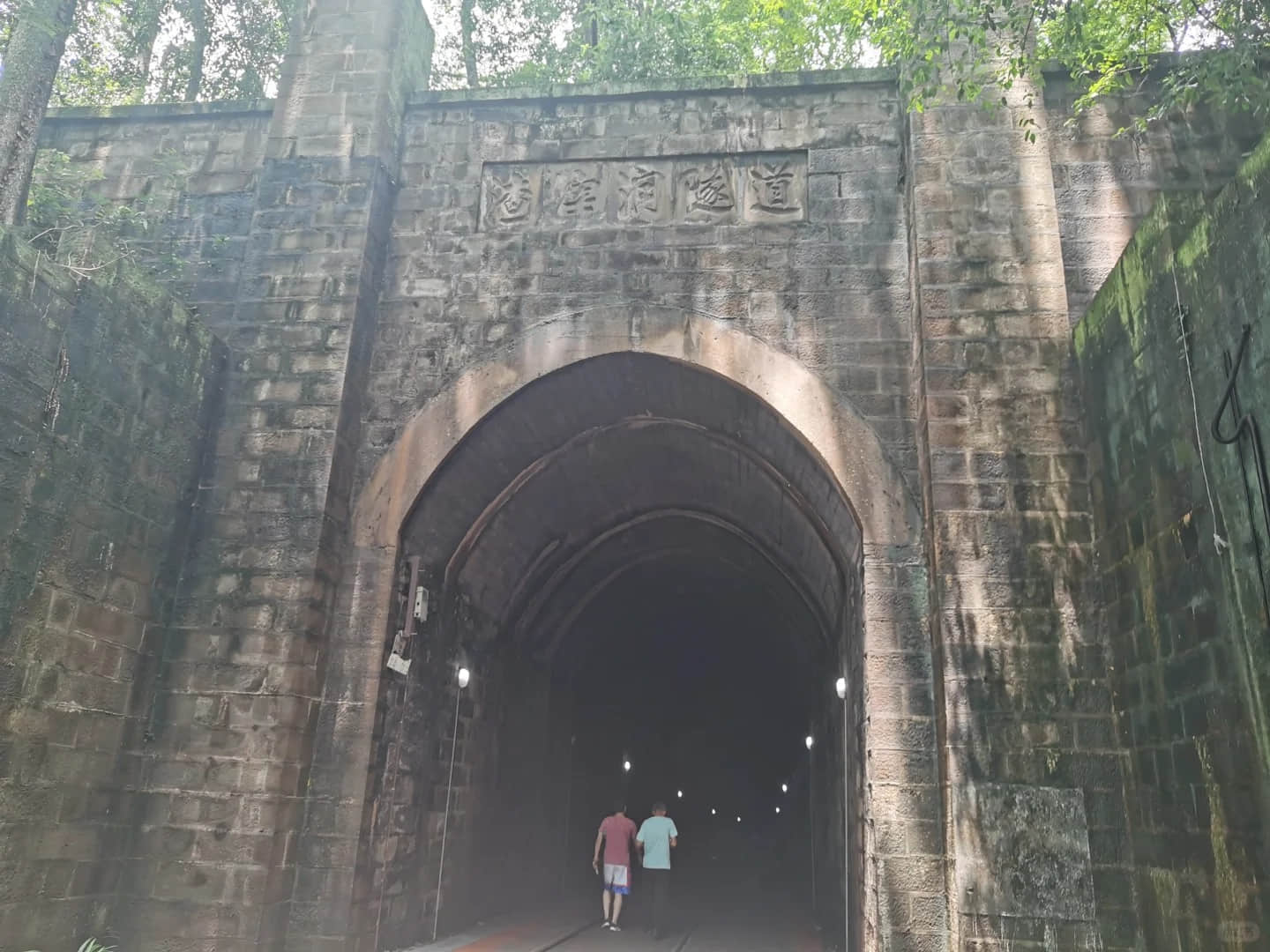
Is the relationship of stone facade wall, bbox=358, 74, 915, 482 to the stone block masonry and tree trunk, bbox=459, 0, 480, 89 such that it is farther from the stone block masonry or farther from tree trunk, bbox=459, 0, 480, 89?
tree trunk, bbox=459, 0, 480, 89

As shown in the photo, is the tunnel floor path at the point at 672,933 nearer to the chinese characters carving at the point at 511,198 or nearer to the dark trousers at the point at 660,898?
the dark trousers at the point at 660,898

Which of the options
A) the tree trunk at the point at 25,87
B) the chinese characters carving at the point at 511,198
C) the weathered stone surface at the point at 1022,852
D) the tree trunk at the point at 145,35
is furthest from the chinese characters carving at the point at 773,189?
the tree trunk at the point at 145,35

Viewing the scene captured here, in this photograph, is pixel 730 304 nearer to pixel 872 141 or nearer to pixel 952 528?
pixel 872 141

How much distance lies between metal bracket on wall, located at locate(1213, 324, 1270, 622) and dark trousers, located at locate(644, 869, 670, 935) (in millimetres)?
7056

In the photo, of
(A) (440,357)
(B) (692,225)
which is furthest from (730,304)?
(A) (440,357)

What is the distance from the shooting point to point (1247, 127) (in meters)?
6.90

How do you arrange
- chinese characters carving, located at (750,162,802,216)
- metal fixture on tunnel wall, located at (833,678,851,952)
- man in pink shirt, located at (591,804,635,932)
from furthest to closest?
1. man in pink shirt, located at (591,804,635,932)
2. chinese characters carving, located at (750,162,802,216)
3. metal fixture on tunnel wall, located at (833,678,851,952)

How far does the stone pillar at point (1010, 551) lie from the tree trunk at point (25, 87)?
6.50m

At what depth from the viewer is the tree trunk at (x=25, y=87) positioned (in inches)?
261

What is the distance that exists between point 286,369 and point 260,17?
9764mm

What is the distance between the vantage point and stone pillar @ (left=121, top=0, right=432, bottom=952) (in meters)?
6.00

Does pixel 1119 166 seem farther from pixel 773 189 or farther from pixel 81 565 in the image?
pixel 81 565

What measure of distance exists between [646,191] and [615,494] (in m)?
3.40

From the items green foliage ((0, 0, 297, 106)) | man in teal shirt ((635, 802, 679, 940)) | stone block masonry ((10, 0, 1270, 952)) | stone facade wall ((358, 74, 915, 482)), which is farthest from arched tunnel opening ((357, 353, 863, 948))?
green foliage ((0, 0, 297, 106))
